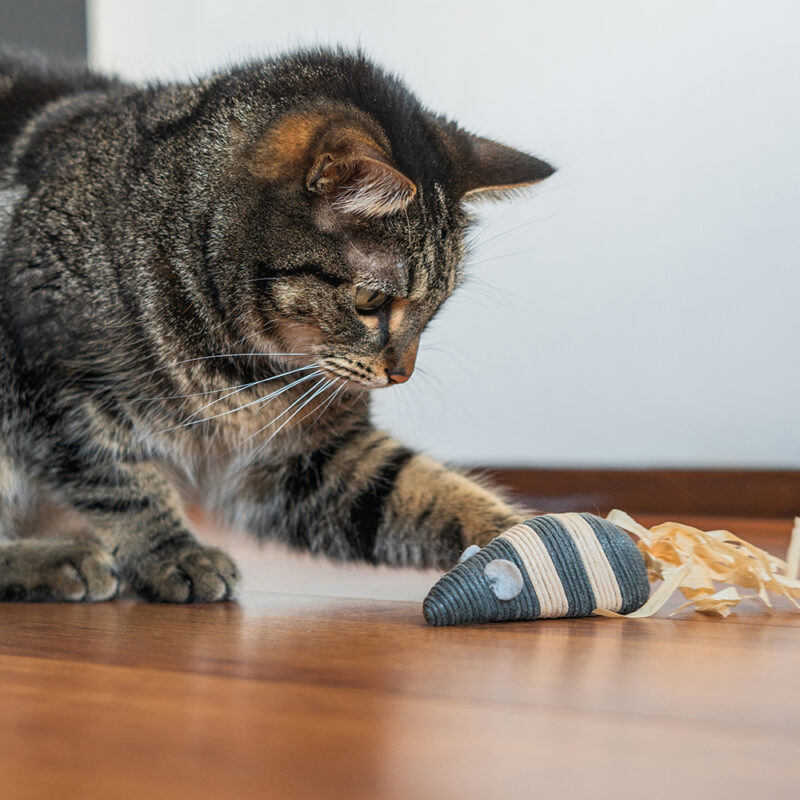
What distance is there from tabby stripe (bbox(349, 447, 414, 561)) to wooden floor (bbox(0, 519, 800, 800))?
401 millimetres

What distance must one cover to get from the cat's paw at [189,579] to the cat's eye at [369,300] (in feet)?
1.13

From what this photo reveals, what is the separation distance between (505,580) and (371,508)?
46 cm

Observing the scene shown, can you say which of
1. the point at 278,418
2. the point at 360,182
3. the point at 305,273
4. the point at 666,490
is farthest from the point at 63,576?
the point at 666,490

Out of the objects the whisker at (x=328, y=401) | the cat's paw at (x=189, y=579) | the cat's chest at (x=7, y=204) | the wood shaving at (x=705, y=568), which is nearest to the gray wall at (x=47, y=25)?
the cat's chest at (x=7, y=204)

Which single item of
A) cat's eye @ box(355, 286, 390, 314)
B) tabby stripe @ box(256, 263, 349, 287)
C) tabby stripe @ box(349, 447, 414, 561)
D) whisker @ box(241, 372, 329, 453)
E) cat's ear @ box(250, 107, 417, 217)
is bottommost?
tabby stripe @ box(349, 447, 414, 561)

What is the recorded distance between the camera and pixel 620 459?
2.41 metres

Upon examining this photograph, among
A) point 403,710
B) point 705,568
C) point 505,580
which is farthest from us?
point 705,568

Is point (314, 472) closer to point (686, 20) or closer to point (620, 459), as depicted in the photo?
point (620, 459)

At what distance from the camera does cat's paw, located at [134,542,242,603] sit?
118 cm

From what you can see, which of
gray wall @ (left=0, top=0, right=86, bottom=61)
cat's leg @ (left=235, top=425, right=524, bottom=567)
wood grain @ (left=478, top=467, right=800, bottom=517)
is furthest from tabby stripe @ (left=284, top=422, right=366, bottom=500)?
gray wall @ (left=0, top=0, right=86, bottom=61)

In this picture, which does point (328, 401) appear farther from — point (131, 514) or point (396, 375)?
point (131, 514)

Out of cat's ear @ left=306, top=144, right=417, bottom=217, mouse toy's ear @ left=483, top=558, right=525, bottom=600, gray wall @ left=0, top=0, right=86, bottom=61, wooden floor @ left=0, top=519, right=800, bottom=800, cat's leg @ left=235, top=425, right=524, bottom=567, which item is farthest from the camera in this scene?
gray wall @ left=0, top=0, right=86, bottom=61

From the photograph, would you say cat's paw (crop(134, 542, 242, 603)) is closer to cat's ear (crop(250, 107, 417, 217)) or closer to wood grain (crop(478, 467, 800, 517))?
Result: cat's ear (crop(250, 107, 417, 217))

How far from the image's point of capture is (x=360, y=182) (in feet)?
3.72
